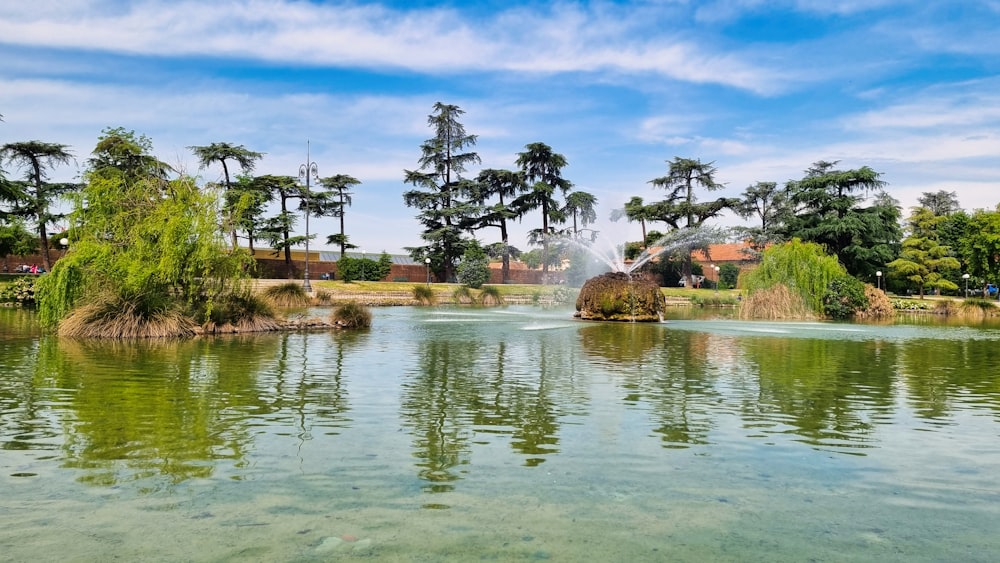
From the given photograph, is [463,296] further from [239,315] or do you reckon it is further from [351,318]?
[239,315]

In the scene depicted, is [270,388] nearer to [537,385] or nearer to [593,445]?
[537,385]

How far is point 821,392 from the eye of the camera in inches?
392

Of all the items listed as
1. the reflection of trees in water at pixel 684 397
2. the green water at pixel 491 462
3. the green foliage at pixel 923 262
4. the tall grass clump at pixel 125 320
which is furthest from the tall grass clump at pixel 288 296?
the green foliage at pixel 923 262

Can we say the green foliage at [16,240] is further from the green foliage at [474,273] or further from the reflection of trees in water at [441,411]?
the reflection of trees in water at [441,411]

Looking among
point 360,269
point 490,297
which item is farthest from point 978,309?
point 360,269

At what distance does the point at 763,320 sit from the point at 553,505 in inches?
1065

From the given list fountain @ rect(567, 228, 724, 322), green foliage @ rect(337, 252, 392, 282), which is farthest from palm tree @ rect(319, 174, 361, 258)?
fountain @ rect(567, 228, 724, 322)

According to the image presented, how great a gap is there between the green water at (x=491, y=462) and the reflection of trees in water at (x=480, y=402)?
0.05 meters

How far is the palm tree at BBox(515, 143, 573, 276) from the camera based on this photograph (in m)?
58.7

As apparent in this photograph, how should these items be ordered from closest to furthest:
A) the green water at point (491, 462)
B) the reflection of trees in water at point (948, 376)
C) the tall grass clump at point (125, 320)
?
the green water at point (491, 462)
the reflection of trees in water at point (948, 376)
the tall grass clump at point (125, 320)

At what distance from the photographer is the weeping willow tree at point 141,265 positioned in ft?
56.7

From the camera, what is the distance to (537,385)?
34.0ft

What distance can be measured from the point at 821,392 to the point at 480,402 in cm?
506

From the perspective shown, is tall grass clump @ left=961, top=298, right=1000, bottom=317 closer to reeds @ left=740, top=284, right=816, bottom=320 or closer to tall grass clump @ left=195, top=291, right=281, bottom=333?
reeds @ left=740, top=284, right=816, bottom=320
